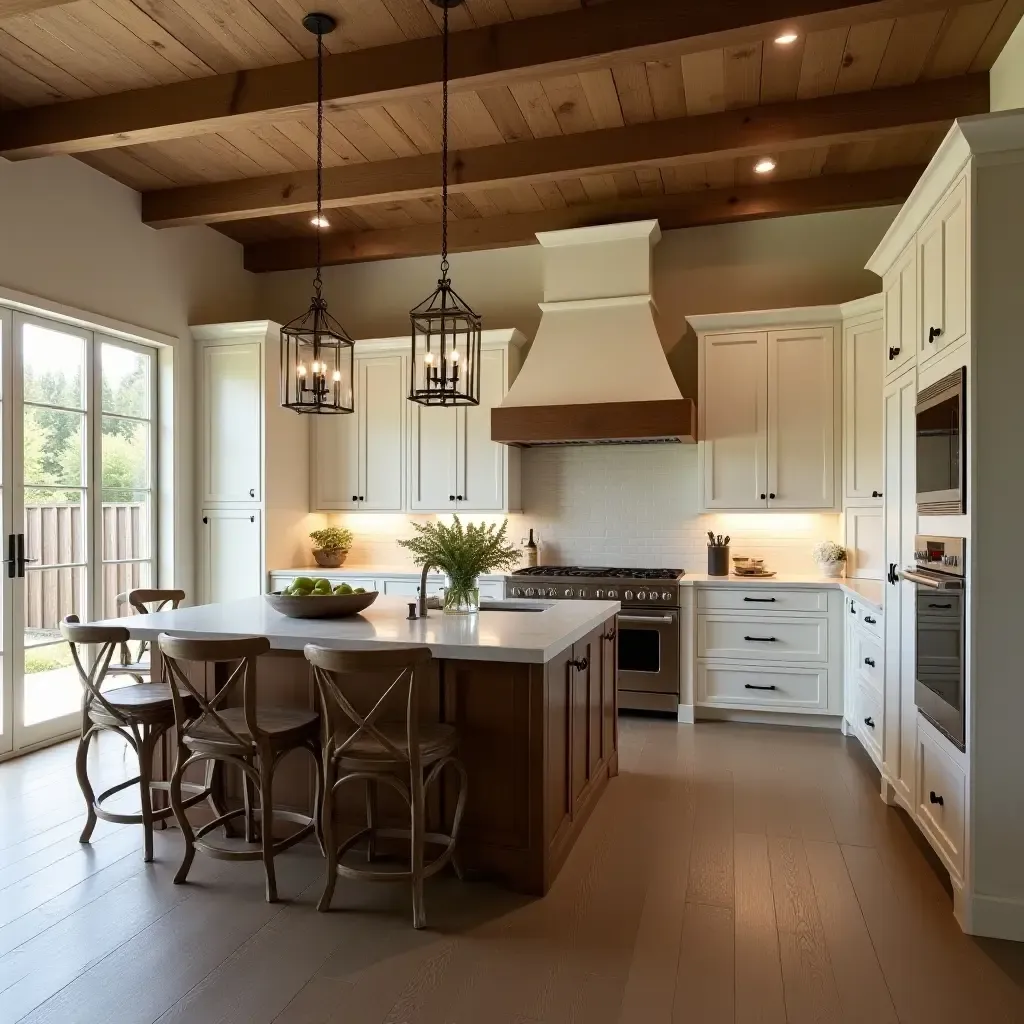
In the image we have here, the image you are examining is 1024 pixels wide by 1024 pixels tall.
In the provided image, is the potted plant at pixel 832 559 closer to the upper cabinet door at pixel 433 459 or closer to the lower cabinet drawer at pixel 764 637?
the lower cabinet drawer at pixel 764 637

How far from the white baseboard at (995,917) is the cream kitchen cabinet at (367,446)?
13.7 ft

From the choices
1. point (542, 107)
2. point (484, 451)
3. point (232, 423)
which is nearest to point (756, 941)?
point (484, 451)

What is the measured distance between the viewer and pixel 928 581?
8.90 ft

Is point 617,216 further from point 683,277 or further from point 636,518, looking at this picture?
point 636,518

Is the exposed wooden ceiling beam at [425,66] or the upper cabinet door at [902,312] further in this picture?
the upper cabinet door at [902,312]

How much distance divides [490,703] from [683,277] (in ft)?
12.4

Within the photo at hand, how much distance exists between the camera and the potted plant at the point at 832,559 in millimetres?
4895

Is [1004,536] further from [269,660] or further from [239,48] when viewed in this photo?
[239,48]

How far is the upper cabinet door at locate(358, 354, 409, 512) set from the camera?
5.68 meters

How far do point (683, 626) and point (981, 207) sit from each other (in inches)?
118

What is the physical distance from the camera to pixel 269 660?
3047 mm

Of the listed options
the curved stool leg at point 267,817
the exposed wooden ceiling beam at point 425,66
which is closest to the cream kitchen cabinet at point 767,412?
the exposed wooden ceiling beam at point 425,66

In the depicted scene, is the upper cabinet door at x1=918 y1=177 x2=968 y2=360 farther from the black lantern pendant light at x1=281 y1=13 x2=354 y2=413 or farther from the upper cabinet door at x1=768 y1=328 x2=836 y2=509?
the black lantern pendant light at x1=281 y1=13 x2=354 y2=413

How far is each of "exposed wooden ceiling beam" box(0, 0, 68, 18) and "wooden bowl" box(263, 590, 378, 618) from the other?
2296 millimetres
